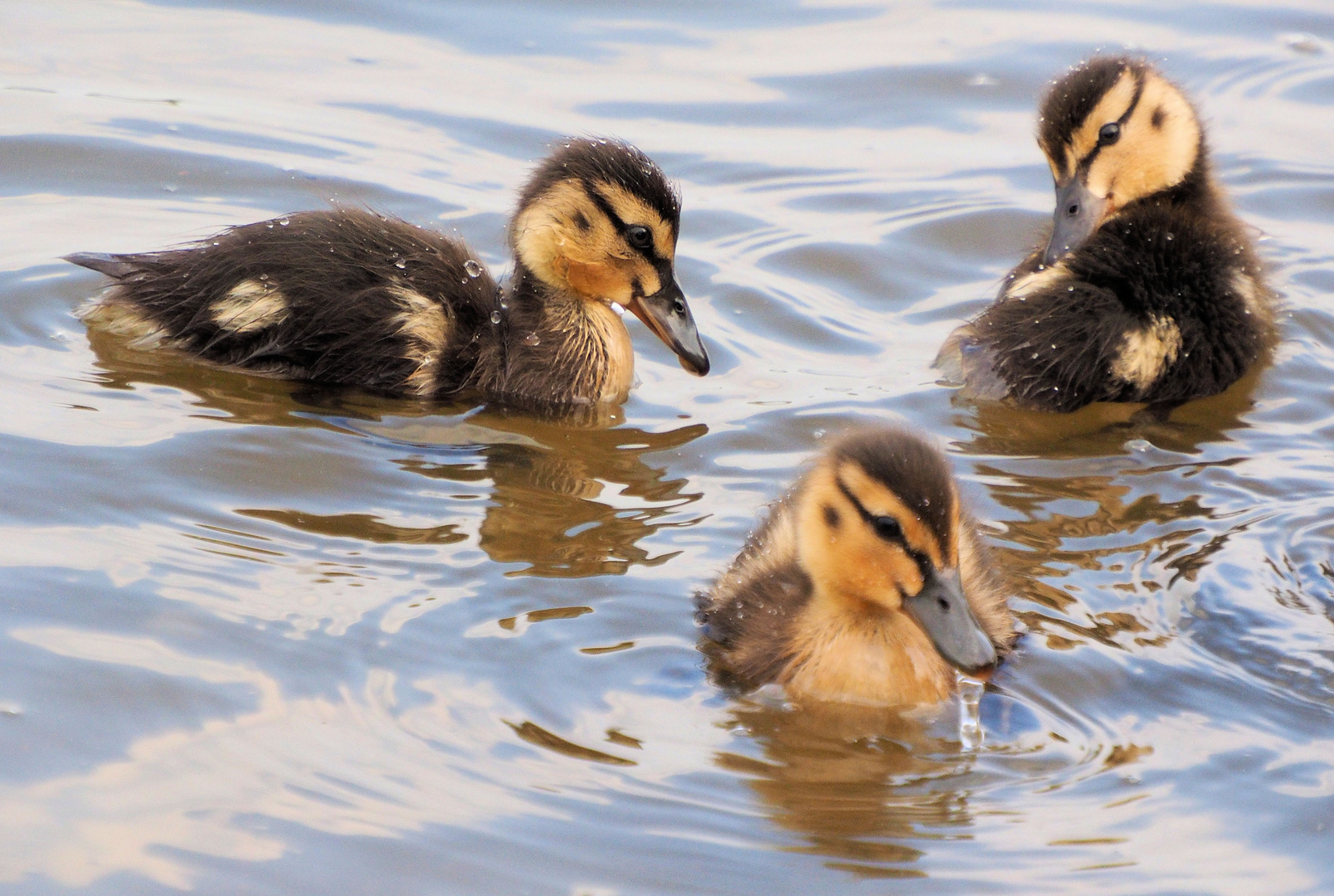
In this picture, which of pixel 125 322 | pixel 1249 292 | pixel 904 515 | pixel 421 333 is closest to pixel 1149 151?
pixel 1249 292

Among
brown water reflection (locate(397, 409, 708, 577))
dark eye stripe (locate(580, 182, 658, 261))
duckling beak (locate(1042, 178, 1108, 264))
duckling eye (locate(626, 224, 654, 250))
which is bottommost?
brown water reflection (locate(397, 409, 708, 577))

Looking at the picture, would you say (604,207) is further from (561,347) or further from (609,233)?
(561,347)

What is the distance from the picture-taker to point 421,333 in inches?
195

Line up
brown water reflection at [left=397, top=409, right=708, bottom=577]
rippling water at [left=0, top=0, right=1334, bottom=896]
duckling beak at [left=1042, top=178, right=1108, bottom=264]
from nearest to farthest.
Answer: rippling water at [left=0, top=0, right=1334, bottom=896] < brown water reflection at [left=397, top=409, right=708, bottom=577] < duckling beak at [left=1042, top=178, right=1108, bottom=264]

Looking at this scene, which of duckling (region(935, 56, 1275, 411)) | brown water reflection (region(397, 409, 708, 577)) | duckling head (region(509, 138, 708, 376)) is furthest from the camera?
duckling head (region(509, 138, 708, 376))

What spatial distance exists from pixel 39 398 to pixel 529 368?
1.39 m

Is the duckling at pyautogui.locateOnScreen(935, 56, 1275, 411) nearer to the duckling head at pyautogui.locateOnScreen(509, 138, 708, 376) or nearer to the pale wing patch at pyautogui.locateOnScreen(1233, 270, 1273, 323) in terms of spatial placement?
the pale wing patch at pyautogui.locateOnScreen(1233, 270, 1273, 323)

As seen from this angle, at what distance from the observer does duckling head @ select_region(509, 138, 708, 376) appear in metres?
5.12

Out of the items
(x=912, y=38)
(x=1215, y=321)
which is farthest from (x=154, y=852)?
(x=912, y=38)

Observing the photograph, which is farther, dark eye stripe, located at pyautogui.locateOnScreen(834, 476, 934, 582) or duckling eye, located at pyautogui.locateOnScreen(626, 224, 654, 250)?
duckling eye, located at pyautogui.locateOnScreen(626, 224, 654, 250)

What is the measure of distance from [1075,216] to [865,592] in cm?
221

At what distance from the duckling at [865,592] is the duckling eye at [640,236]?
155cm

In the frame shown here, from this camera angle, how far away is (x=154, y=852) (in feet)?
9.73

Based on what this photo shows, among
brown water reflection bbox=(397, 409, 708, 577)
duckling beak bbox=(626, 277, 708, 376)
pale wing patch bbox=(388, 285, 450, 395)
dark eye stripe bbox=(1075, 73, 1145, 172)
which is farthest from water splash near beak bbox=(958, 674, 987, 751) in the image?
dark eye stripe bbox=(1075, 73, 1145, 172)
